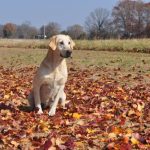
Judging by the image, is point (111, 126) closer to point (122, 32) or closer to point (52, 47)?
point (52, 47)

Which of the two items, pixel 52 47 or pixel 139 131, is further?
pixel 52 47

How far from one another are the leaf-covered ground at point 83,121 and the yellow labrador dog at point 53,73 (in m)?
0.29

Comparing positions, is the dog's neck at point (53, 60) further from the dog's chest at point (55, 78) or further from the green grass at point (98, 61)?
the green grass at point (98, 61)

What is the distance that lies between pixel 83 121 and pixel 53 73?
1205 millimetres

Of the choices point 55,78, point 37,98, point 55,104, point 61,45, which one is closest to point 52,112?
point 55,104

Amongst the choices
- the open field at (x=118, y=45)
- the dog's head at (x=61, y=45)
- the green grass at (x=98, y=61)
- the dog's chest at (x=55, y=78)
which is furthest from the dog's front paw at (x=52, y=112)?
the open field at (x=118, y=45)

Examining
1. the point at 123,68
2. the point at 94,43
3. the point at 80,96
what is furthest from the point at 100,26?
the point at 80,96

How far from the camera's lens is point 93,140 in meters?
6.51

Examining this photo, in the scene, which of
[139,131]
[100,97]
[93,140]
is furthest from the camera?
[100,97]

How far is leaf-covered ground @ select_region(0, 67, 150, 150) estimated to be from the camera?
6.34 meters

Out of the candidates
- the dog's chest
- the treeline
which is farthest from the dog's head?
the treeline

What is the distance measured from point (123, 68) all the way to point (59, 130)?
39.9 ft

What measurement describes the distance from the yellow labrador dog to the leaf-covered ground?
0.29 metres

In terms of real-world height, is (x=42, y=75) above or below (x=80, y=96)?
above
